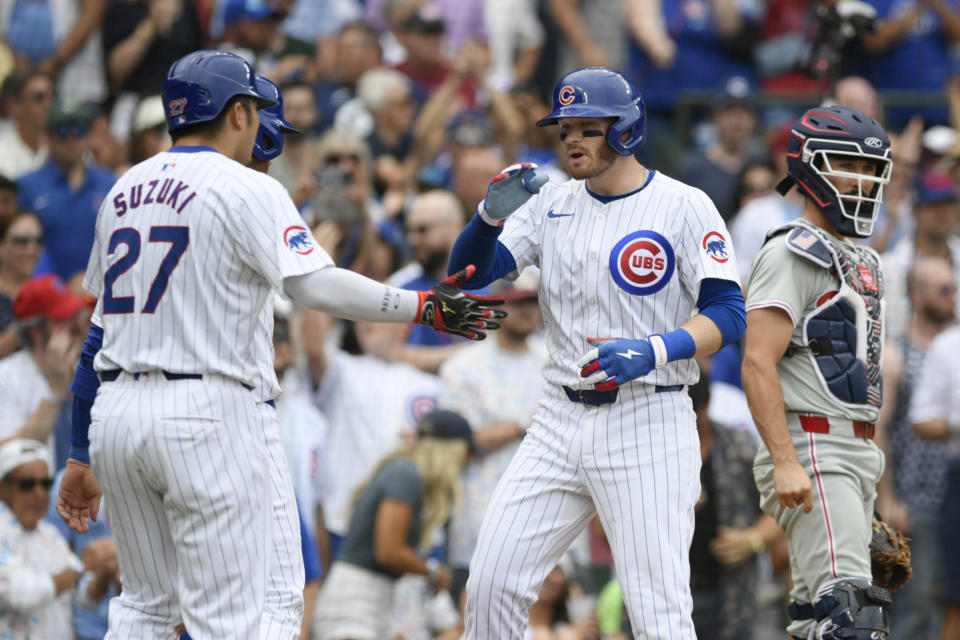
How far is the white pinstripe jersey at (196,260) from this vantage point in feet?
15.2

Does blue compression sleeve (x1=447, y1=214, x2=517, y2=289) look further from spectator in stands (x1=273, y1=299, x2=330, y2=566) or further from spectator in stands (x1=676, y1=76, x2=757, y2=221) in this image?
spectator in stands (x1=676, y1=76, x2=757, y2=221)

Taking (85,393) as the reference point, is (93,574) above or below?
below

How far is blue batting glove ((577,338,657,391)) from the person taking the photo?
4879mm

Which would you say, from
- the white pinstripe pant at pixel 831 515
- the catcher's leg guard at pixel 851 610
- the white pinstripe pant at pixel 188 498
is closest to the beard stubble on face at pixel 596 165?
the white pinstripe pant at pixel 831 515

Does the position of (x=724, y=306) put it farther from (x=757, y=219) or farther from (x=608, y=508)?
(x=757, y=219)

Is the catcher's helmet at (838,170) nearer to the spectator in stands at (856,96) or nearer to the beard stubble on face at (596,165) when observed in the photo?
the beard stubble on face at (596,165)

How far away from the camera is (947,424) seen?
9000 mm

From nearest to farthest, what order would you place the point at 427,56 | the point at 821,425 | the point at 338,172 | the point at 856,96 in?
the point at 821,425, the point at 338,172, the point at 856,96, the point at 427,56

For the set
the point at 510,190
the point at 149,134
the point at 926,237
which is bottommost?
the point at 510,190

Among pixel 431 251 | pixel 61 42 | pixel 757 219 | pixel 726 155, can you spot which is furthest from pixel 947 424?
pixel 61 42

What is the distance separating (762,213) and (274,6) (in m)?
4.22

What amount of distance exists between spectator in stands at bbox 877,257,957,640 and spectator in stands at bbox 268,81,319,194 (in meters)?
4.22

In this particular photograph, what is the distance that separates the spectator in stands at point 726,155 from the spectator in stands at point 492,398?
2519mm

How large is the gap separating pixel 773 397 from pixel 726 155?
5.88 metres
